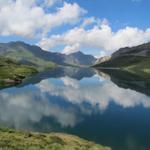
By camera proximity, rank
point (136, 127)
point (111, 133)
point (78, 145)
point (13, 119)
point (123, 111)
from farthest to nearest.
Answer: point (123, 111)
point (13, 119)
point (136, 127)
point (111, 133)
point (78, 145)

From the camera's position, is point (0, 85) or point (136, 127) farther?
point (0, 85)

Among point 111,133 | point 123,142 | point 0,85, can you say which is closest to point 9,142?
point 123,142

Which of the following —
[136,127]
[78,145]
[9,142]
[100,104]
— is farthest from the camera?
[100,104]

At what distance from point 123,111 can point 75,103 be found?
22149 millimetres

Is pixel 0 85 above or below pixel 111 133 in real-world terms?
above

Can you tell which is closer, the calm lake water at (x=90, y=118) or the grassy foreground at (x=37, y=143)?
the grassy foreground at (x=37, y=143)

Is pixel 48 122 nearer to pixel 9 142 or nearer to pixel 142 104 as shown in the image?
pixel 9 142

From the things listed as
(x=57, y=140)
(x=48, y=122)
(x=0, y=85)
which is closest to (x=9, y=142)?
(x=57, y=140)

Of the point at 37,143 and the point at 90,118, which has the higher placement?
the point at 90,118

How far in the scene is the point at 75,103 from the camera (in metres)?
118

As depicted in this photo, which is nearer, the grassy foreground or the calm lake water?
the grassy foreground

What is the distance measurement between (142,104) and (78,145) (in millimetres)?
69779

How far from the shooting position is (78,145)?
5228cm

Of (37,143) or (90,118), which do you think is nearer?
(37,143)
